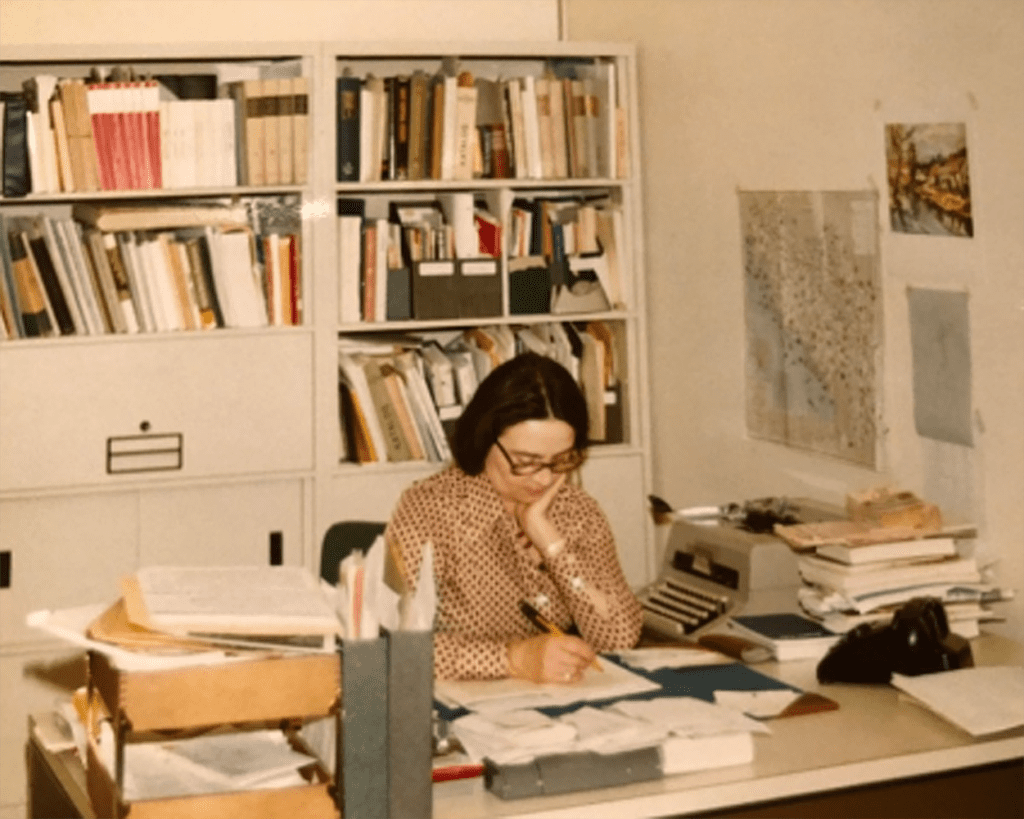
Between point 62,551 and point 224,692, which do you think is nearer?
point 224,692

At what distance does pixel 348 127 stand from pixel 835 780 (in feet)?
7.94

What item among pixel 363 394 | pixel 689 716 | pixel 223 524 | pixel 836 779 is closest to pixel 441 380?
pixel 363 394

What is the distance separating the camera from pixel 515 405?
9.92 ft

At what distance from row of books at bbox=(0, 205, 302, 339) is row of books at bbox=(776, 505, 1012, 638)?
1.73 m

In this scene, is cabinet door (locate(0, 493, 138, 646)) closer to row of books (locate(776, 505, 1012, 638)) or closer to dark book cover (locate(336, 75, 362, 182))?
dark book cover (locate(336, 75, 362, 182))

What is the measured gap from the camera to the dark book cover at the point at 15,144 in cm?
383

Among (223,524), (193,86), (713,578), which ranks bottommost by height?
(713,578)

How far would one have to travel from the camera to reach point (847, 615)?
286 cm

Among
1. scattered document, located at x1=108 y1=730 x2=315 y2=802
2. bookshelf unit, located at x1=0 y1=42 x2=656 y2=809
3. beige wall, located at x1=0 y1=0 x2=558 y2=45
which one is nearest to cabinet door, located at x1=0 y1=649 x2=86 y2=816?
bookshelf unit, located at x1=0 y1=42 x2=656 y2=809

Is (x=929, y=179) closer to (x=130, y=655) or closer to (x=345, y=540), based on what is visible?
(x=345, y=540)

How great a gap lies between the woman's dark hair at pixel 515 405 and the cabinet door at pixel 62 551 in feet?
4.13

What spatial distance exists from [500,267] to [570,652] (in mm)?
1813

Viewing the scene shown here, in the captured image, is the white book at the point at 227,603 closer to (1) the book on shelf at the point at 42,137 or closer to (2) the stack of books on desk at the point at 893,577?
(2) the stack of books on desk at the point at 893,577

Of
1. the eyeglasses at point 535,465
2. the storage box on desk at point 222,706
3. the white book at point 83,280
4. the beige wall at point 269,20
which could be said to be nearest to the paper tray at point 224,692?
the storage box on desk at point 222,706
